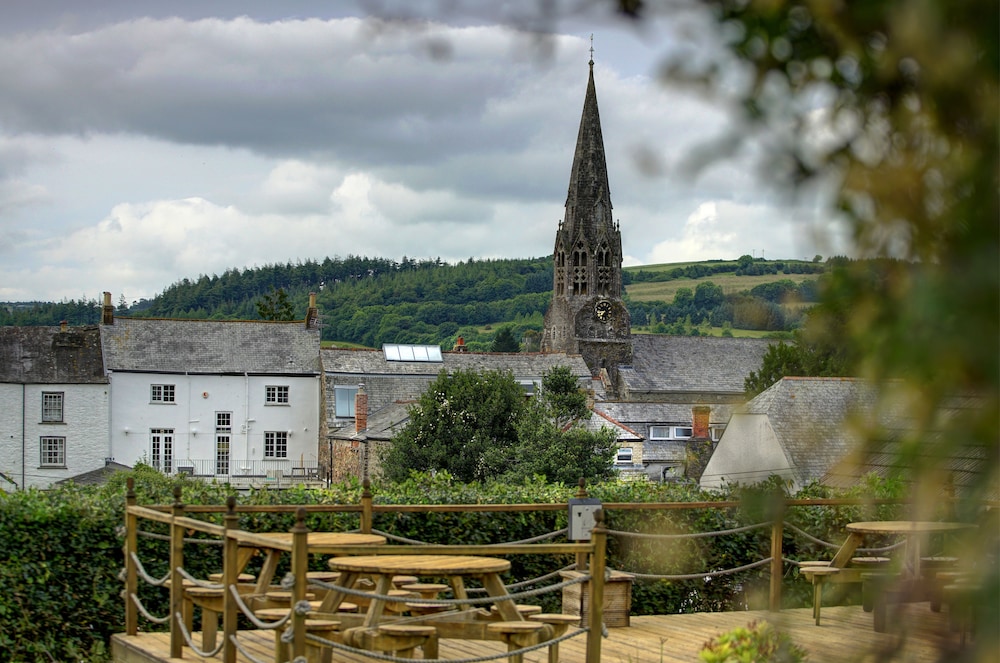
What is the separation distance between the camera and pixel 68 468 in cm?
5478

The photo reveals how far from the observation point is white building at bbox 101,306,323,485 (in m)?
57.4

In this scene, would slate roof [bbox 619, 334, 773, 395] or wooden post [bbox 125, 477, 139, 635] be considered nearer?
wooden post [bbox 125, 477, 139, 635]

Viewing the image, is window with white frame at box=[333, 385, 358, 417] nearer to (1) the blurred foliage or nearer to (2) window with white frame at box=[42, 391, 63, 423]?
(2) window with white frame at box=[42, 391, 63, 423]

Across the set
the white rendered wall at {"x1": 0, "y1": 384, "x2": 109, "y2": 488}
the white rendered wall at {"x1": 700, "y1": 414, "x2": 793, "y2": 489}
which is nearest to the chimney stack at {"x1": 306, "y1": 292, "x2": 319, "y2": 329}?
the white rendered wall at {"x1": 0, "y1": 384, "x2": 109, "y2": 488}

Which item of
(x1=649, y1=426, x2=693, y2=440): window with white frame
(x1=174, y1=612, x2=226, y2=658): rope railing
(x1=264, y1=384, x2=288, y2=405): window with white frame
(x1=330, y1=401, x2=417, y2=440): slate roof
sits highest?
(x1=174, y1=612, x2=226, y2=658): rope railing

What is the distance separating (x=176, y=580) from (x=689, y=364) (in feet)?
259

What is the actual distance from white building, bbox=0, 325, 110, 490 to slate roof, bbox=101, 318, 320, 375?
1.89m

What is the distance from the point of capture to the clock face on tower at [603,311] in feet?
278

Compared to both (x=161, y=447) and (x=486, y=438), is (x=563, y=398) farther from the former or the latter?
(x=161, y=447)

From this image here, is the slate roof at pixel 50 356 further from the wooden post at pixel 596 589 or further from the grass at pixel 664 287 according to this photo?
the grass at pixel 664 287

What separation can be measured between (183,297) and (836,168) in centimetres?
14843

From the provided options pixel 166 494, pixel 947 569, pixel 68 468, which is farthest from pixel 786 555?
pixel 68 468

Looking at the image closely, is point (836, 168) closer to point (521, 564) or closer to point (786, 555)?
point (521, 564)

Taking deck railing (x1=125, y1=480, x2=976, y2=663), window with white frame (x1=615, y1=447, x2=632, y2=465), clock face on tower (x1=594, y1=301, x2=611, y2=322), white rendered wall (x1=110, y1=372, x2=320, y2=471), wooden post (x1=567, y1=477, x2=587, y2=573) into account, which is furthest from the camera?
clock face on tower (x1=594, y1=301, x2=611, y2=322)
